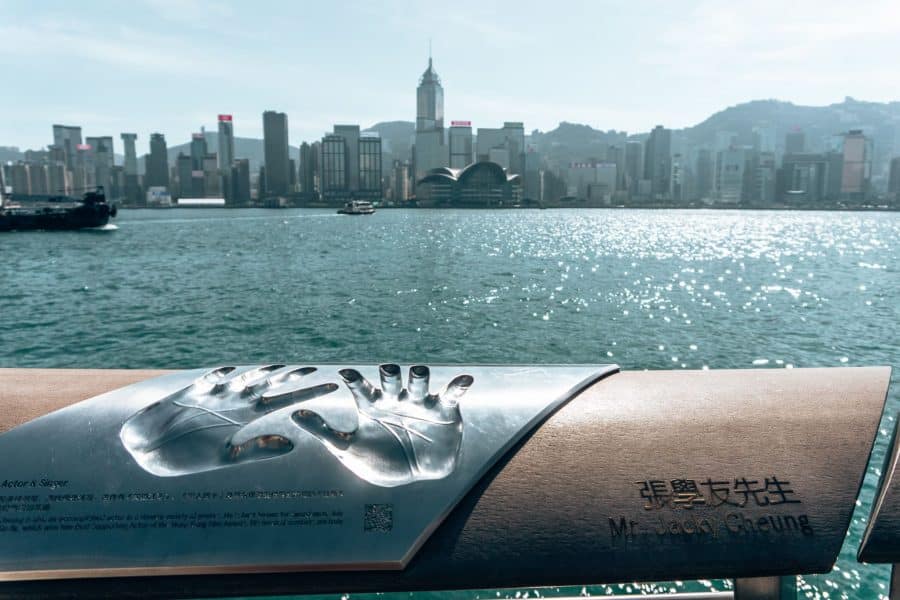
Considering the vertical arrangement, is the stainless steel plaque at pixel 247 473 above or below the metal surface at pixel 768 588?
above

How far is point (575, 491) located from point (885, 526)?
1.17 metres

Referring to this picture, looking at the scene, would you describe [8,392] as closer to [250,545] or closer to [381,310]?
[250,545]

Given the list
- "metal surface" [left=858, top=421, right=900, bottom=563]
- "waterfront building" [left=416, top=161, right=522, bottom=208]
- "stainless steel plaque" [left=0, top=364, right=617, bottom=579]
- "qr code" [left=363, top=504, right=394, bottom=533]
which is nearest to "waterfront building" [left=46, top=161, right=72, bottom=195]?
"waterfront building" [left=416, top=161, right=522, bottom=208]

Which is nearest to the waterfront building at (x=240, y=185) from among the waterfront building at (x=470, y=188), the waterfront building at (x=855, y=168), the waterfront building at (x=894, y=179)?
the waterfront building at (x=470, y=188)

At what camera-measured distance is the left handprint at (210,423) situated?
8.63 ft

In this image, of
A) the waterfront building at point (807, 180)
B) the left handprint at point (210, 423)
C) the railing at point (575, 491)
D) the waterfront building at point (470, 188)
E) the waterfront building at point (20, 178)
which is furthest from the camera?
the waterfront building at point (807, 180)

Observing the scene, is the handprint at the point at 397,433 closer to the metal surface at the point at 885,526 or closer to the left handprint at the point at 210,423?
the left handprint at the point at 210,423

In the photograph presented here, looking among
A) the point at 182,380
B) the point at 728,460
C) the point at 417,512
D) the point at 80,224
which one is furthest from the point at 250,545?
the point at 80,224

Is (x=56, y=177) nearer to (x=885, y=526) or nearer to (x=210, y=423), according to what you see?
(x=210, y=423)

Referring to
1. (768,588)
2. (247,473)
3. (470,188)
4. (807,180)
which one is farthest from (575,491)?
(807,180)

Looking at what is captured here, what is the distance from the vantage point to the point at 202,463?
2.62m

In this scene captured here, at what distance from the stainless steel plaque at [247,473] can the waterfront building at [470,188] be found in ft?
565

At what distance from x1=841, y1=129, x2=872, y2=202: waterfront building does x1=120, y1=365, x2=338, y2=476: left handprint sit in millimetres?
221513

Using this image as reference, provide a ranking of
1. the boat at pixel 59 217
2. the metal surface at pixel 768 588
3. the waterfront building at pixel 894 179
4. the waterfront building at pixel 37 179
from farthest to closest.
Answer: the waterfront building at pixel 894 179 < the waterfront building at pixel 37 179 < the boat at pixel 59 217 < the metal surface at pixel 768 588
